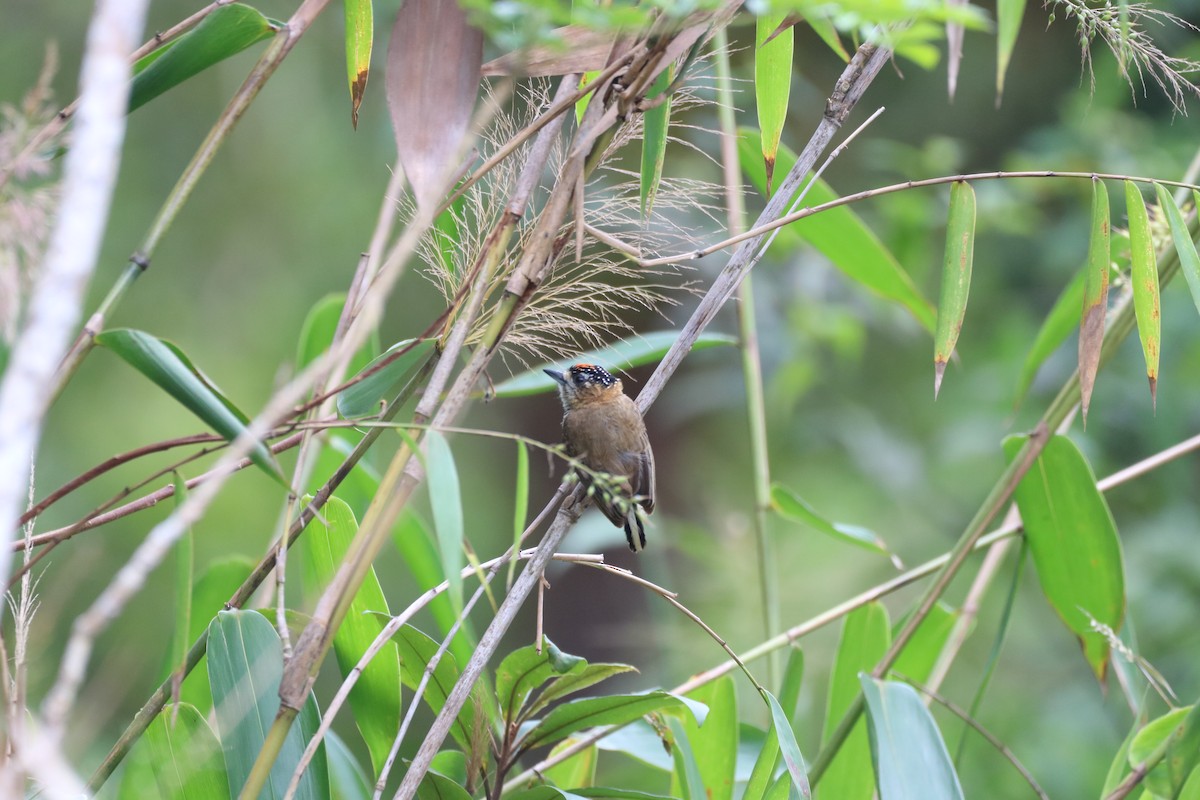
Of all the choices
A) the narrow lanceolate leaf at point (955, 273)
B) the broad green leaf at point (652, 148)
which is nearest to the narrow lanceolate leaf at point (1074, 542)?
the narrow lanceolate leaf at point (955, 273)

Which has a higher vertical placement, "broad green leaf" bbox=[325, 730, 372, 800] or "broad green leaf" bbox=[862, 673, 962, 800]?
"broad green leaf" bbox=[325, 730, 372, 800]

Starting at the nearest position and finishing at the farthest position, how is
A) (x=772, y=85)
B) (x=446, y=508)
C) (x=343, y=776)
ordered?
(x=446, y=508), (x=772, y=85), (x=343, y=776)

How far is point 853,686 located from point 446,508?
1.21m

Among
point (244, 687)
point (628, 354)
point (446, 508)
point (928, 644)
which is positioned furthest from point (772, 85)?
point (928, 644)

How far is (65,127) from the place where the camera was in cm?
111

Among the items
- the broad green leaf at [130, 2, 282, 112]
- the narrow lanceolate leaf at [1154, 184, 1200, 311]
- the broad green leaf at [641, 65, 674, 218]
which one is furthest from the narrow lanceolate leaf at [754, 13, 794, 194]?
the broad green leaf at [130, 2, 282, 112]

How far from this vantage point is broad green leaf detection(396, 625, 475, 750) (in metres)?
1.26

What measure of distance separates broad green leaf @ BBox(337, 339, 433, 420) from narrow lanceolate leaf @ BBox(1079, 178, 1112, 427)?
81 cm

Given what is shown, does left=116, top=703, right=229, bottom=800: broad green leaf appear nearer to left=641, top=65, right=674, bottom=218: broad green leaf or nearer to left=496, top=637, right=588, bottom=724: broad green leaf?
left=496, top=637, right=588, bottom=724: broad green leaf

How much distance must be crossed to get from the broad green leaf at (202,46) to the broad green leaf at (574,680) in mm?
817

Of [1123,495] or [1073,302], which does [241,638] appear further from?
[1123,495]

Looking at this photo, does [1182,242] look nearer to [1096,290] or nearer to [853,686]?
[1096,290]

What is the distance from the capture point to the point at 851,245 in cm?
186

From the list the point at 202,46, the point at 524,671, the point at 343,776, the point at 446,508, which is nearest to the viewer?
the point at 446,508
